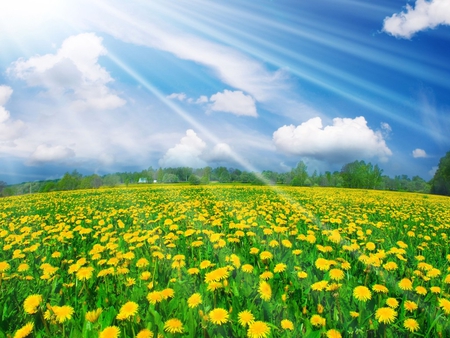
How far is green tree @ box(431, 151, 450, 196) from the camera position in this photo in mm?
46312

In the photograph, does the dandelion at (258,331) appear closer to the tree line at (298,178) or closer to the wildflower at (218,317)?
the wildflower at (218,317)

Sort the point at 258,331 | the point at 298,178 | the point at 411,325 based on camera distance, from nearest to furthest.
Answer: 1. the point at 258,331
2. the point at 411,325
3. the point at 298,178

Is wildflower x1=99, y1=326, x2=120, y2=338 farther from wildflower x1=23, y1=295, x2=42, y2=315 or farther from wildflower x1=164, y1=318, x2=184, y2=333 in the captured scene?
wildflower x1=23, y1=295, x2=42, y2=315

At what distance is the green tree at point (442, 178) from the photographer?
46.3m

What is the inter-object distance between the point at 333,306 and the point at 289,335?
0.68 metres

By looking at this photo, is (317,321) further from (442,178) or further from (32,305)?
(442,178)

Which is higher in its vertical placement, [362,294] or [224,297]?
[362,294]

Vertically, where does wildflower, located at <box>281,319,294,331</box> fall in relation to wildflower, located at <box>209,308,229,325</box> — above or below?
below

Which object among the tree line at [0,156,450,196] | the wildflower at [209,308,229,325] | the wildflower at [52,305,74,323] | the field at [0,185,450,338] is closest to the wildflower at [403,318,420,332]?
the field at [0,185,450,338]

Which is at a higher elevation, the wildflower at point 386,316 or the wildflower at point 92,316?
the wildflower at point 386,316

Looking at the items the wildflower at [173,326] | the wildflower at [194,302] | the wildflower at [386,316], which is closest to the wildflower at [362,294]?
the wildflower at [386,316]

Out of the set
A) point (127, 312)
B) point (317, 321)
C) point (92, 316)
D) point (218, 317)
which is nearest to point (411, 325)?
point (317, 321)

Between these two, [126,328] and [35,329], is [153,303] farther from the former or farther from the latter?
[35,329]

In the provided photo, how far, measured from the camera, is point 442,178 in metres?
47.3
